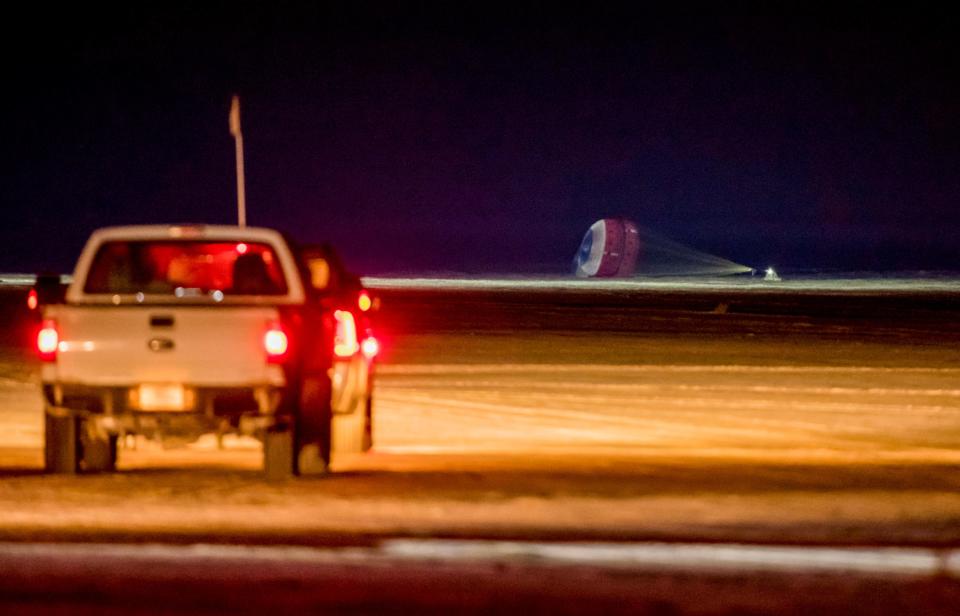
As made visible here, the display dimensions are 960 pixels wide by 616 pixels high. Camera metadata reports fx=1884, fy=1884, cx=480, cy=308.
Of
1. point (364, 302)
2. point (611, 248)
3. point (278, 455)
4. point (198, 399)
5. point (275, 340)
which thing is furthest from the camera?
point (611, 248)

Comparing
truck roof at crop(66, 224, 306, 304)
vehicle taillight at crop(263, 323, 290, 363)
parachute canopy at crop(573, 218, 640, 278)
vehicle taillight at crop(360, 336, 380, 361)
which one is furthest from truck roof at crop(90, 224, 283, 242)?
parachute canopy at crop(573, 218, 640, 278)

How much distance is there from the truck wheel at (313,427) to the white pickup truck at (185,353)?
0.01 meters

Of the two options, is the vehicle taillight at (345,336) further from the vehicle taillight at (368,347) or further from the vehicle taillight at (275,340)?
the vehicle taillight at (275,340)

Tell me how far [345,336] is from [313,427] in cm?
135

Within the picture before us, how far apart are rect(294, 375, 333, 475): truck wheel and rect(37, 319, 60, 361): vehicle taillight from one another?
5.94ft

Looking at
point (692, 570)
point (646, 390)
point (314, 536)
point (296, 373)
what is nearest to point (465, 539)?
point (314, 536)

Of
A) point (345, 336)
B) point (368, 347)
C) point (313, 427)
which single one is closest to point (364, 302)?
point (368, 347)

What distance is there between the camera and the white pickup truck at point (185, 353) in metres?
Answer: 13.4

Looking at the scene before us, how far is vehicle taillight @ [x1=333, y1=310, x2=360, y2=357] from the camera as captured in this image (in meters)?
15.3

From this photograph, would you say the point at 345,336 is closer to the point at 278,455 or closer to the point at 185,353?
the point at 278,455

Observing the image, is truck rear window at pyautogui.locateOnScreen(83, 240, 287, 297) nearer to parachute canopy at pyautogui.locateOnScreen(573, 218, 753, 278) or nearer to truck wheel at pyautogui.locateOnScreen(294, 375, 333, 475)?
truck wheel at pyautogui.locateOnScreen(294, 375, 333, 475)

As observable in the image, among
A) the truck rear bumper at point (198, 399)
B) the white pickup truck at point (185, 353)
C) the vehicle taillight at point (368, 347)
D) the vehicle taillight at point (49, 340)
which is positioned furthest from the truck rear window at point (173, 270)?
the vehicle taillight at point (368, 347)

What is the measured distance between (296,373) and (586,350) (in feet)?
66.6

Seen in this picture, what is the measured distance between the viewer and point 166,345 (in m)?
13.5
